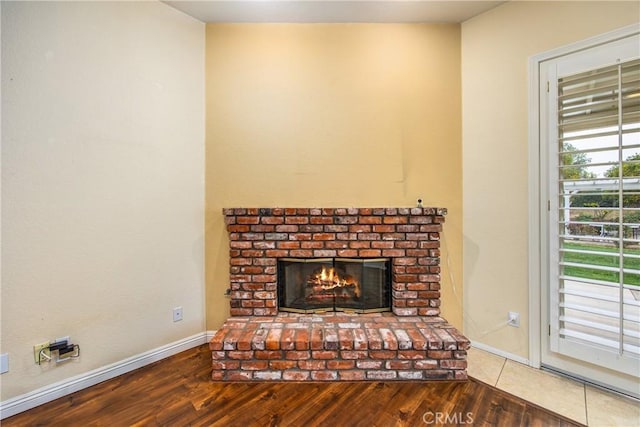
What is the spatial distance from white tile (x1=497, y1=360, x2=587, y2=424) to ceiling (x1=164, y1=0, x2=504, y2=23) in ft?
9.25

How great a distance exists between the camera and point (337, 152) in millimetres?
2299

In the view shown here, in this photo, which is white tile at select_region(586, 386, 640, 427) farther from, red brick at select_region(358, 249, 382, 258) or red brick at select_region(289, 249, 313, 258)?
red brick at select_region(289, 249, 313, 258)

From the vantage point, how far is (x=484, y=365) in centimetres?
197

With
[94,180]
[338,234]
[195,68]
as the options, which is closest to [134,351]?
[94,180]

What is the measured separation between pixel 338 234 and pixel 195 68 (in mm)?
1893

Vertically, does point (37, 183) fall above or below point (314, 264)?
above

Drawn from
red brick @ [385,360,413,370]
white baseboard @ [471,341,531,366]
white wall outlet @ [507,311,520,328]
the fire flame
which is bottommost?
white baseboard @ [471,341,531,366]

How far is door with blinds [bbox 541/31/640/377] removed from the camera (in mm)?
1575

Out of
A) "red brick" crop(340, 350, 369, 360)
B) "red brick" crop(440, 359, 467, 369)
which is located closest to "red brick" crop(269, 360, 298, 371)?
"red brick" crop(340, 350, 369, 360)

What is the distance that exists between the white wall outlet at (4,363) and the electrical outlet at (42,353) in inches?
4.1

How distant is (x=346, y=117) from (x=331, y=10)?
33.5 inches

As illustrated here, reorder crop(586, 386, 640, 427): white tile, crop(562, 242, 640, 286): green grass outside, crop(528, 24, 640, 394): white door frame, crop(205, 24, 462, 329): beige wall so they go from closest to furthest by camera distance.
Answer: crop(586, 386, 640, 427): white tile, crop(562, 242, 640, 286): green grass outside, crop(528, 24, 640, 394): white door frame, crop(205, 24, 462, 329): beige wall

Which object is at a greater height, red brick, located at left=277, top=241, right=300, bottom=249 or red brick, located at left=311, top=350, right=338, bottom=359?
red brick, located at left=277, top=241, right=300, bottom=249

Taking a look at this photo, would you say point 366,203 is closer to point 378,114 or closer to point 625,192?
point 378,114
